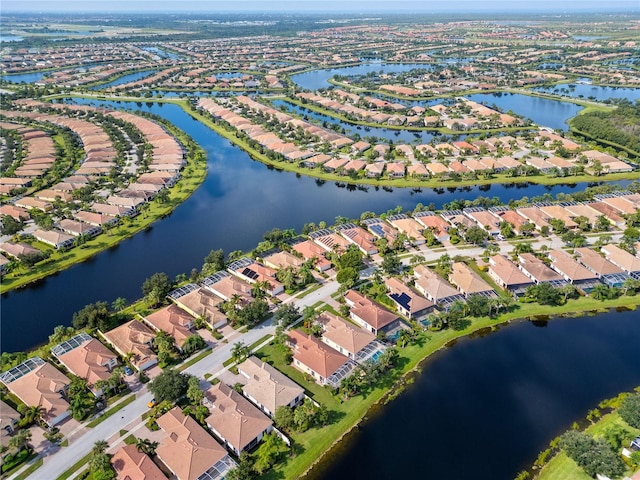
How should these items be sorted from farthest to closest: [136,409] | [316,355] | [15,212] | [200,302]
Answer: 1. [15,212]
2. [200,302]
3. [316,355]
4. [136,409]

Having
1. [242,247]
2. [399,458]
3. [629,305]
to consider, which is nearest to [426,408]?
[399,458]

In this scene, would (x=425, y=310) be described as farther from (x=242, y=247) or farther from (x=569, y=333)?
(x=242, y=247)

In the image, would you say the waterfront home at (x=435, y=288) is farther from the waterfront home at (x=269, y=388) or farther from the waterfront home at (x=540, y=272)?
the waterfront home at (x=269, y=388)

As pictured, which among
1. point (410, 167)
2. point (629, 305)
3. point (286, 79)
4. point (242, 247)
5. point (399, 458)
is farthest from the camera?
point (286, 79)

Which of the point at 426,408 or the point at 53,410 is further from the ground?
the point at 53,410

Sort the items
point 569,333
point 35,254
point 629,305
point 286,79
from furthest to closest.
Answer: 1. point 286,79
2. point 35,254
3. point 629,305
4. point 569,333

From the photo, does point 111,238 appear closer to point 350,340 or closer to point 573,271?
point 350,340

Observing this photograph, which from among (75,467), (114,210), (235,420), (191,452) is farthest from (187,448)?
(114,210)

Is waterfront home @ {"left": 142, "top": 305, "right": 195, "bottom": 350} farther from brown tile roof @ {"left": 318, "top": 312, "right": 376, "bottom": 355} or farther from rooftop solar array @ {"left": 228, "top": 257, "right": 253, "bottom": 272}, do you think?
brown tile roof @ {"left": 318, "top": 312, "right": 376, "bottom": 355}

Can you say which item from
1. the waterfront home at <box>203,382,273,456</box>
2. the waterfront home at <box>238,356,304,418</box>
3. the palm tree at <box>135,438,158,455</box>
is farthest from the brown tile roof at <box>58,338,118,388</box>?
the waterfront home at <box>238,356,304,418</box>
